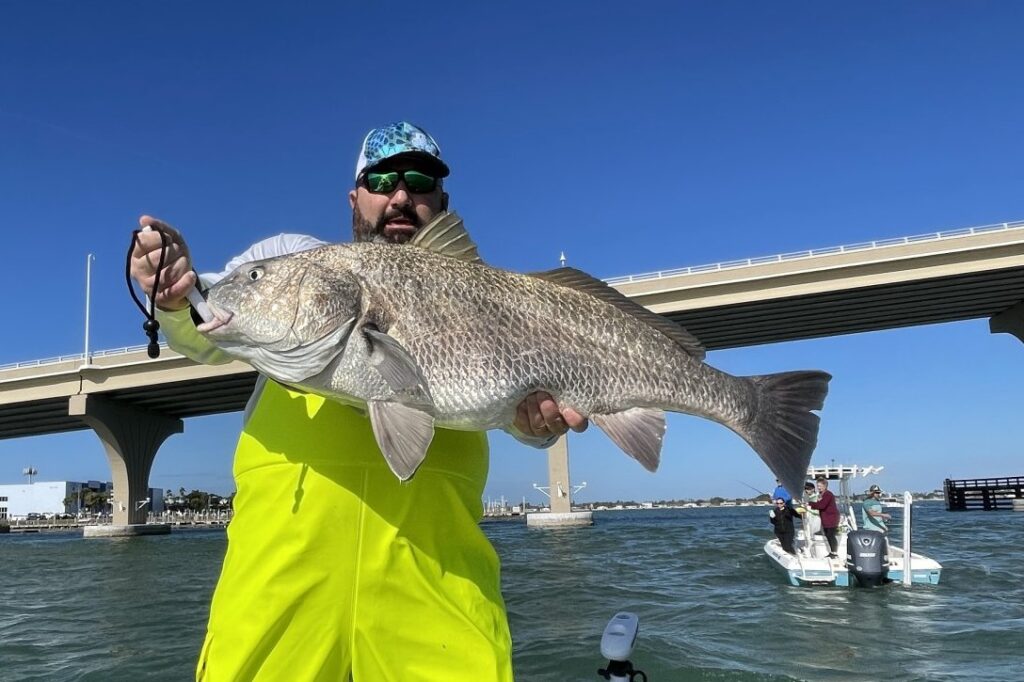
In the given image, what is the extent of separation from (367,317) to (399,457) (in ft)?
1.74

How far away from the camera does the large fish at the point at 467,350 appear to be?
7.59ft

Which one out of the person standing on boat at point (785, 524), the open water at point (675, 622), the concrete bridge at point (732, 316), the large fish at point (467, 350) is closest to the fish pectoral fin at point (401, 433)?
the large fish at point (467, 350)

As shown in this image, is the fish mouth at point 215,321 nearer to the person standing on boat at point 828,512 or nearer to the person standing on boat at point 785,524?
the person standing on boat at point 828,512

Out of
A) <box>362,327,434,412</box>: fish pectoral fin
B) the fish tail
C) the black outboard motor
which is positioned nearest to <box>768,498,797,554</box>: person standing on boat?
the black outboard motor

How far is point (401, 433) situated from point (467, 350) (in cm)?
41

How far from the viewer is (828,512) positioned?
14.5 m

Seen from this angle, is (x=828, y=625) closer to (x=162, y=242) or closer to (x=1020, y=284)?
(x=162, y=242)

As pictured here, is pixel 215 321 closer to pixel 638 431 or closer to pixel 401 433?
pixel 401 433

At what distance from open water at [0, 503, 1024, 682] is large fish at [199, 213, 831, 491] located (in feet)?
Result: 16.2

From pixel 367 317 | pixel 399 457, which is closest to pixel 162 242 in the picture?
pixel 367 317

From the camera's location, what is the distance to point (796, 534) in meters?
16.4

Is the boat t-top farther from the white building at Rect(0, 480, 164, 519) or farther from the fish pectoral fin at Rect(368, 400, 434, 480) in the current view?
the white building at Rect(0, 480, 164, 519)

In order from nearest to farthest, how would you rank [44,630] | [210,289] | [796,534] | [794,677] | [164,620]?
[210,289] < [794,677] < [44,630] < [164,620] < [796,534]

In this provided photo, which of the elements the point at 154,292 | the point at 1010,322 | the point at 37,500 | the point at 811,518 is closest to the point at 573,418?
the point at 154,292
